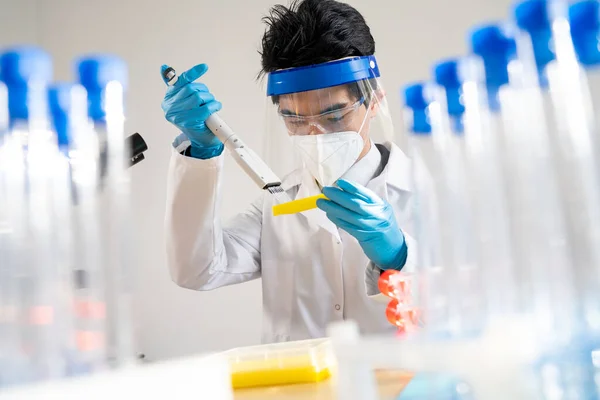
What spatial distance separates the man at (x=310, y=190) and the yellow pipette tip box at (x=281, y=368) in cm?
33

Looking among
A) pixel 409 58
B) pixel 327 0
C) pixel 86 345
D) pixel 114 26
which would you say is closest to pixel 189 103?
pixel 327 0

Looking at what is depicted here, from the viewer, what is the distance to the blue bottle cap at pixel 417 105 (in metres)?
0.71

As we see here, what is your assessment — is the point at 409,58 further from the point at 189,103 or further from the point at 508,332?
the point at 508,332

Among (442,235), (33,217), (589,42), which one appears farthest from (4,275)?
(589,42)

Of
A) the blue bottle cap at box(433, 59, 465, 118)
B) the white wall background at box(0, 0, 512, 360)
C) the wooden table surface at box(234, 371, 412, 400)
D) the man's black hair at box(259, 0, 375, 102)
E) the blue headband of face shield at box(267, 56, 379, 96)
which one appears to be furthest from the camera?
the white wall background at box(0, 0, 512, 360)

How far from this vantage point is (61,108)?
0.45 metres

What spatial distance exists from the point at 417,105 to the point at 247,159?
1.62ft

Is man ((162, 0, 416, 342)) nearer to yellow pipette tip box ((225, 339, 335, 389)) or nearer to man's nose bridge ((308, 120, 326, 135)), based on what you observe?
man's nose bridge ((308, 120, 326, 135))

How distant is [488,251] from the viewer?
0.46 metres

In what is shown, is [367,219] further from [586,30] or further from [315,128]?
[586,30]

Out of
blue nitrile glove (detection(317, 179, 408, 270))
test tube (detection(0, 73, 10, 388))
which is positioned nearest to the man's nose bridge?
blue nitrile glove (detection(317, 179, 408, 270))

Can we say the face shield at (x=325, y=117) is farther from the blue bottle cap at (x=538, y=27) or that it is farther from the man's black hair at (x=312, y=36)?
the blue bottle cap at (x=538, y=27)

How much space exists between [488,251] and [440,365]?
124 mm

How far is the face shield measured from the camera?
106 cm
